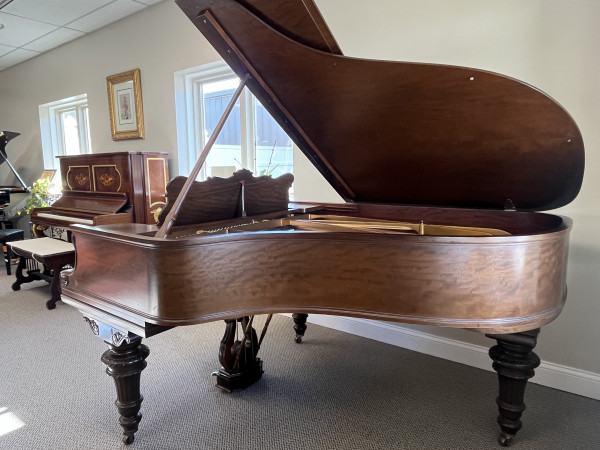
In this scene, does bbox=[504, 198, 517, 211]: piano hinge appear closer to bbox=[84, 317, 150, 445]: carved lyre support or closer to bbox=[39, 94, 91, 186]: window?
bbox=[84, 317, 150, 445]: carved lyre support

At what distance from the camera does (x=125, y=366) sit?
147 cm

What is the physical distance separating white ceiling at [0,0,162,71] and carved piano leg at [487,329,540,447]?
382 cm

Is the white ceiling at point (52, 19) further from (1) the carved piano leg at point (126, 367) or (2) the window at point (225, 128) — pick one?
(1) the carved piano leg at point (126, 367)

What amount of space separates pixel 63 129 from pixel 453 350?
18.5ft

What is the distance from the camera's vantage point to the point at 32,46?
4645mm

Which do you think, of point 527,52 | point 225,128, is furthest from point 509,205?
point 225,128

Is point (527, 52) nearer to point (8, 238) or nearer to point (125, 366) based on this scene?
point (125, 366)

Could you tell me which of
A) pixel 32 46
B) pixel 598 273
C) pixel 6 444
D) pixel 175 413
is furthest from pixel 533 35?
pixel 32 46

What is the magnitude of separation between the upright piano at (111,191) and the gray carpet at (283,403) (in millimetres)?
1128

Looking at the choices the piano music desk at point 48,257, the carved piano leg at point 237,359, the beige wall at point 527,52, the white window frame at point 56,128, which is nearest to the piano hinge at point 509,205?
the beige wall at point 527,52

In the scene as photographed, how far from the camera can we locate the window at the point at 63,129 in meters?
4.96

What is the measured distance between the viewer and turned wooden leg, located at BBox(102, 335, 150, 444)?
4.83 feet

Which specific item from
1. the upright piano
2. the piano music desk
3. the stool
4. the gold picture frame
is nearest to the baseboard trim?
the upright piano

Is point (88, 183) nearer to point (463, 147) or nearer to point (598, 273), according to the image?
point (463, 147)
